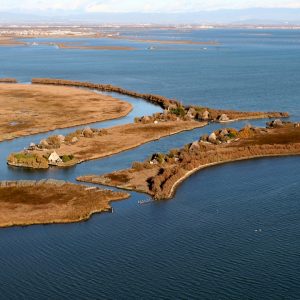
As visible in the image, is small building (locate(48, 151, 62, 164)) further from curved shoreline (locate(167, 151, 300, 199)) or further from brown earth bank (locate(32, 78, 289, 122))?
brown earth bank (locate(32, 78, 289, 122))

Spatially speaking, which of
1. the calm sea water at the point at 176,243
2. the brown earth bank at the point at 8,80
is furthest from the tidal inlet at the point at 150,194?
the brown earth bank at the point at 8,80

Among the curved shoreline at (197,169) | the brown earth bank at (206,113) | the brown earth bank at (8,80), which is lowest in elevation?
the curved shoreline at (197,169)

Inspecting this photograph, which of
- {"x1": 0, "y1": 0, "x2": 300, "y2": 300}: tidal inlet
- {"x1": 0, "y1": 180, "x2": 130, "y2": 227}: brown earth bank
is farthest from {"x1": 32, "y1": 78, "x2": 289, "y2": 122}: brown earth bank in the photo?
{"x1": 0, "y1": 180, "x2": 130, "y2": 227}: brown earth bank

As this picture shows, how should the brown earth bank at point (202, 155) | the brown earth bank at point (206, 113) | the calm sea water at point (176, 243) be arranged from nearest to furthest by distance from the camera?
the calm sea water at point (176, 243), the brown earth bank at point (202, 155), the brown earth bank at point (206, 113)

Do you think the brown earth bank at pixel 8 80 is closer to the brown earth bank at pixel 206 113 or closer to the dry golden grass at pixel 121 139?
the brown earth bank at pixel 206 113

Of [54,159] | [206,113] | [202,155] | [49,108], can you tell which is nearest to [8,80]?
[49,108]

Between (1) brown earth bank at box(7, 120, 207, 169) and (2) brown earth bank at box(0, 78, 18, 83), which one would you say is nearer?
(1) brown earth bank at box(7, 120, 207, 169)

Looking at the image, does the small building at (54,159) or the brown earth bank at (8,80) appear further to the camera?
the brown earth bank at (8,80)
